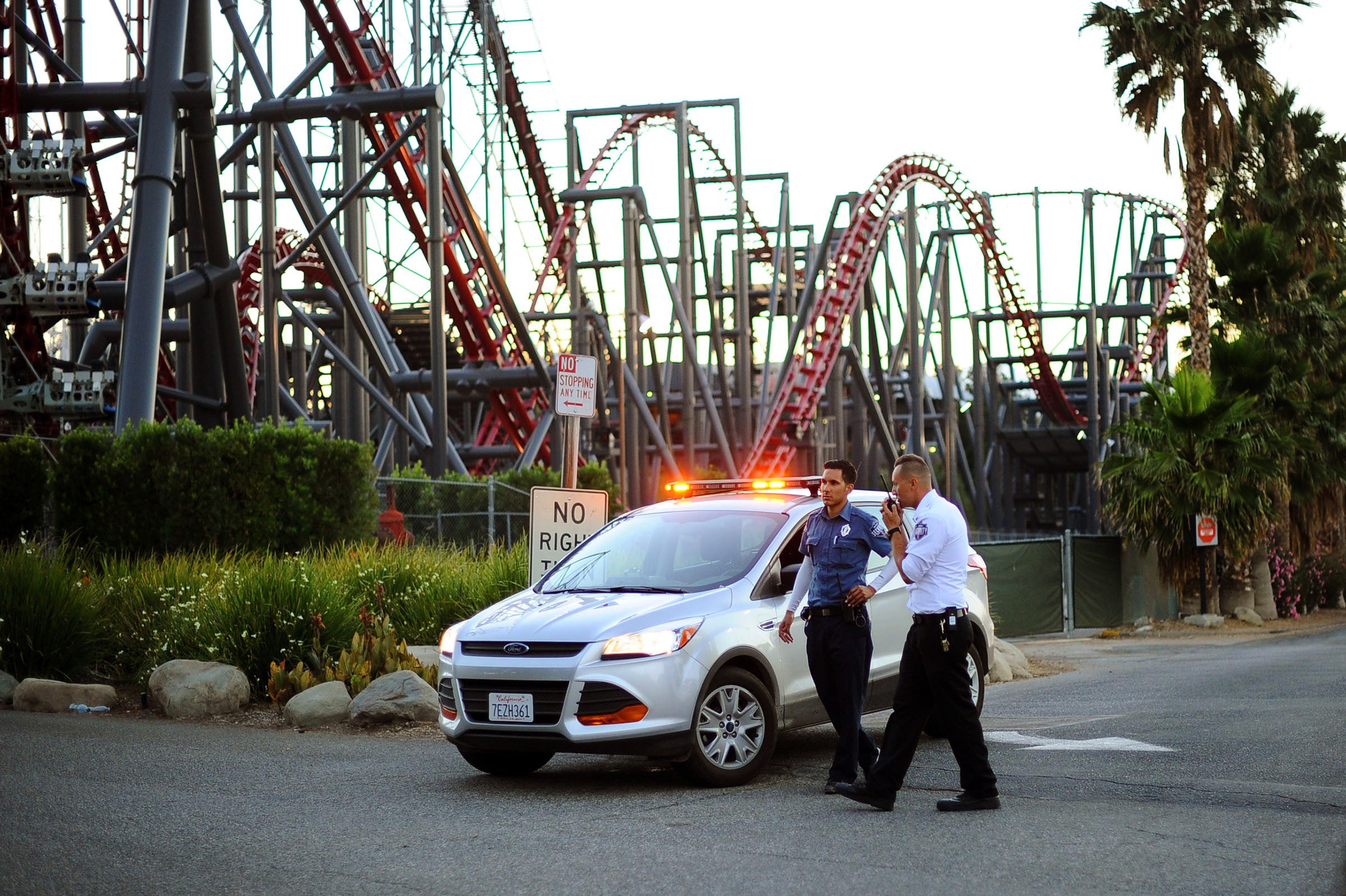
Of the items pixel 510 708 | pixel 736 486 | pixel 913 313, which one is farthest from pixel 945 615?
pixel 913 313

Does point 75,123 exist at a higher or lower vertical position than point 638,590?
higher

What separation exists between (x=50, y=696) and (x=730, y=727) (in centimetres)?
598

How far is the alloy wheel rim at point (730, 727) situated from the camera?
27.2 feet

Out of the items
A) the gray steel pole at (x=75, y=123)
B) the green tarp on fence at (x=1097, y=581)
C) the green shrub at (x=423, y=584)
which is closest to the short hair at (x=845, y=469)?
the green shrub at (x=423, y=584)

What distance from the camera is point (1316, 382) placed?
32625 millimetres

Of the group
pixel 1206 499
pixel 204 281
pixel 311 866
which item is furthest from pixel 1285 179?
pixel 311 866

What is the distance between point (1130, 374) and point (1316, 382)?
782 inches

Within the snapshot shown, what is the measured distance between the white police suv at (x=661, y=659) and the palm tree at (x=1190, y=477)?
58.4 ft

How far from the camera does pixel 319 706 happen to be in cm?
1128

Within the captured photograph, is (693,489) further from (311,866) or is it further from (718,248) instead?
(718,248)

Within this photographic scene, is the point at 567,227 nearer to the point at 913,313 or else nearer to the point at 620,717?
the point at 913,313

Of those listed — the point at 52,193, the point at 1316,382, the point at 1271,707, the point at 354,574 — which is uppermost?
the point at 52,193

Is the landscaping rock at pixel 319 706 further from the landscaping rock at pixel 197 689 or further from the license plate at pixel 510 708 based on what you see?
the license plate at pixel 510 708

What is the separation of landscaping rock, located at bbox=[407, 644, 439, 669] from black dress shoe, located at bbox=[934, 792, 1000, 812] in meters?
5.84
